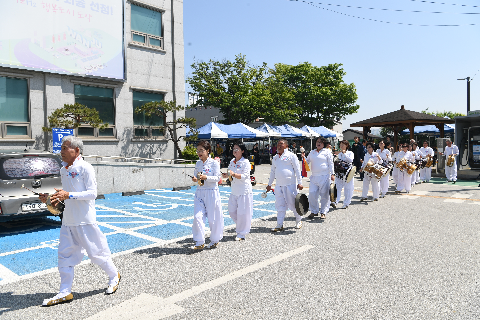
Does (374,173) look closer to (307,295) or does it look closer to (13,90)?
(307,295)

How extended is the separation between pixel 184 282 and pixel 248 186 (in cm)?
263

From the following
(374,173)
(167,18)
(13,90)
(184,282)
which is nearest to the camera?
(184,282)

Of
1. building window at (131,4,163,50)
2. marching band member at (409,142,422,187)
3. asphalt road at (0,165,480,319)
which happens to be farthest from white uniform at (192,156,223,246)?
building window at (131,4,163,50)

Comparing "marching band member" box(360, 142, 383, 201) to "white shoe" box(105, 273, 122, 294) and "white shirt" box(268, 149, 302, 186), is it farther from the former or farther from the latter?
"white shoe" box(105, 273, 122, 294)

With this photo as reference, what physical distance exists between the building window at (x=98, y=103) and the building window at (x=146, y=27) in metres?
2.87

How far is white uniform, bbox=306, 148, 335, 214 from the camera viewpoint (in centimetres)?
875

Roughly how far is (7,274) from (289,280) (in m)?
3.84

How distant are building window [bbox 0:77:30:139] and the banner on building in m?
0.73

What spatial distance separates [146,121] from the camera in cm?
1688

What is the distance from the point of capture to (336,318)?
3541 mm

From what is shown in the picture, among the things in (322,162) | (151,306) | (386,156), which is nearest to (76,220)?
(151,306)

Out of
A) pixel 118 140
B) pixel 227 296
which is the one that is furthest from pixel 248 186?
pixel 118 140

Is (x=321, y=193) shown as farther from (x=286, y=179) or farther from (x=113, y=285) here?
(x=113, y=285)

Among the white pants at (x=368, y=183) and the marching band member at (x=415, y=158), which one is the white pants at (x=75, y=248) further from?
the marching band member at (x=415, y=158)
